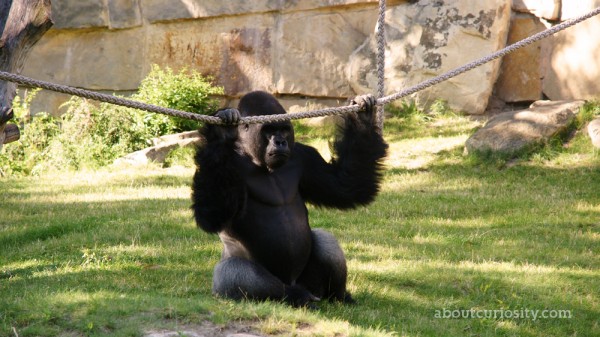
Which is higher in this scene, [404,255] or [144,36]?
[144,36]

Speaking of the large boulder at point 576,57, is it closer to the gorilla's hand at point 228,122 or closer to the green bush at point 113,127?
the green bush at point 113,127

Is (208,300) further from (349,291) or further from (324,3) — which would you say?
(324,3)

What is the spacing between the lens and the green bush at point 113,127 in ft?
36.6

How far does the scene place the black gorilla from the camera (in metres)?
4.61

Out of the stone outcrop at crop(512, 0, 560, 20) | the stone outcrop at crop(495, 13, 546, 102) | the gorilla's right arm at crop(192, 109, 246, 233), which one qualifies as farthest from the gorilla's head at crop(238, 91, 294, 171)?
the stone outcrop at crop(495, 13, 546, 102)

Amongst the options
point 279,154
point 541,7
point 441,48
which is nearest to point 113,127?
point 441,48

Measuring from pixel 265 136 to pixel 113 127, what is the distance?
679 cm

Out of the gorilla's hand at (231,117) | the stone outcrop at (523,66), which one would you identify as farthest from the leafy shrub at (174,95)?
the gorilla's hand at (231,117)

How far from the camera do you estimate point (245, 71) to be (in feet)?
38.7

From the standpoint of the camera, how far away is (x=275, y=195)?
16.5 feet

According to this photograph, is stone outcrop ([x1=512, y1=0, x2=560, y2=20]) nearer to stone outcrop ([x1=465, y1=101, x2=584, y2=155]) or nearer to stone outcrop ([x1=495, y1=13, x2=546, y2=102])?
stone outcrop ([x1=495, y1=13, x2=546, y2=102])

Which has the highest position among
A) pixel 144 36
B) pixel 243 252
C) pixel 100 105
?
pixel 144 36

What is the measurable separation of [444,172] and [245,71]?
11.6ft

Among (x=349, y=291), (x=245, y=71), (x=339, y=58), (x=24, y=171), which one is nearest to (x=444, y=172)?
(x=339, y=58)
